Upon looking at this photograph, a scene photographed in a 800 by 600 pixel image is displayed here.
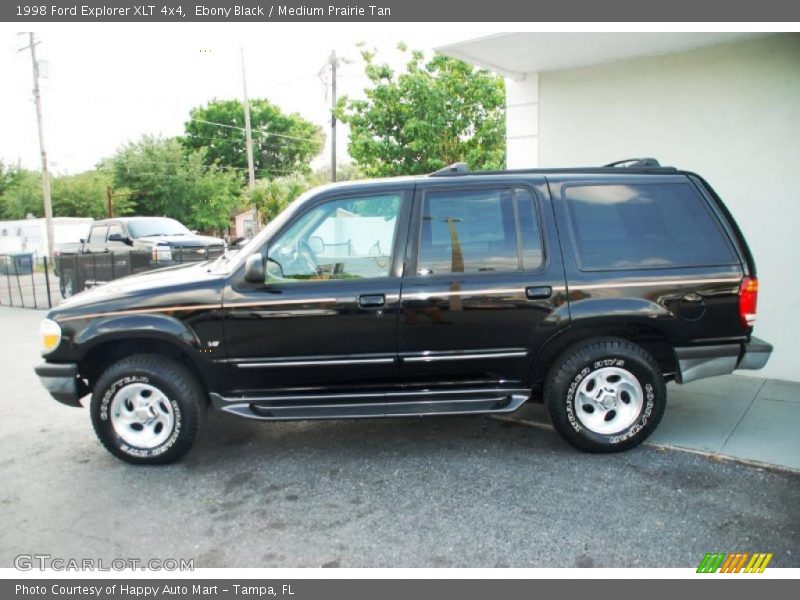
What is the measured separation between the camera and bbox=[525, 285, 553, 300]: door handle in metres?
3.99

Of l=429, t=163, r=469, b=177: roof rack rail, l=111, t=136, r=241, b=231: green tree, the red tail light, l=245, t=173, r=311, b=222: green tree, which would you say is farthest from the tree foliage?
the red tail light

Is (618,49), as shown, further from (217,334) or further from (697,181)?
(217,334)

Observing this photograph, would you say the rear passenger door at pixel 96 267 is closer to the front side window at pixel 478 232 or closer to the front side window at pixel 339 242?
the front side window at pixel 339 242

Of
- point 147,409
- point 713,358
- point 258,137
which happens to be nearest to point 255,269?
point 147,409

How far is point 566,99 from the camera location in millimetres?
6977

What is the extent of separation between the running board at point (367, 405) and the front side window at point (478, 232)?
0.88m

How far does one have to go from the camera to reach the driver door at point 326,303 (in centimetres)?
395

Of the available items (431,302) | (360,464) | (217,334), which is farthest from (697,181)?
(217,334)

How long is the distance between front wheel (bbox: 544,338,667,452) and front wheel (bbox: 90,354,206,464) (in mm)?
2503

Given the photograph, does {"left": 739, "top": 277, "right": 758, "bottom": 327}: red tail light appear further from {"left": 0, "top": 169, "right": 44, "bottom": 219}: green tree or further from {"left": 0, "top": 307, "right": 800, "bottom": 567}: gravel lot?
{"left": 0, "top": 169, "right": 44, "bottom": 219}: green tree

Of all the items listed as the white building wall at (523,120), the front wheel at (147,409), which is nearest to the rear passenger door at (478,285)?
the front wheel at (147,409)

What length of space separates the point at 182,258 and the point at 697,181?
10498 millimetres

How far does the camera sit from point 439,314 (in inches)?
156

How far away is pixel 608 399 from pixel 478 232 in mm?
1485
